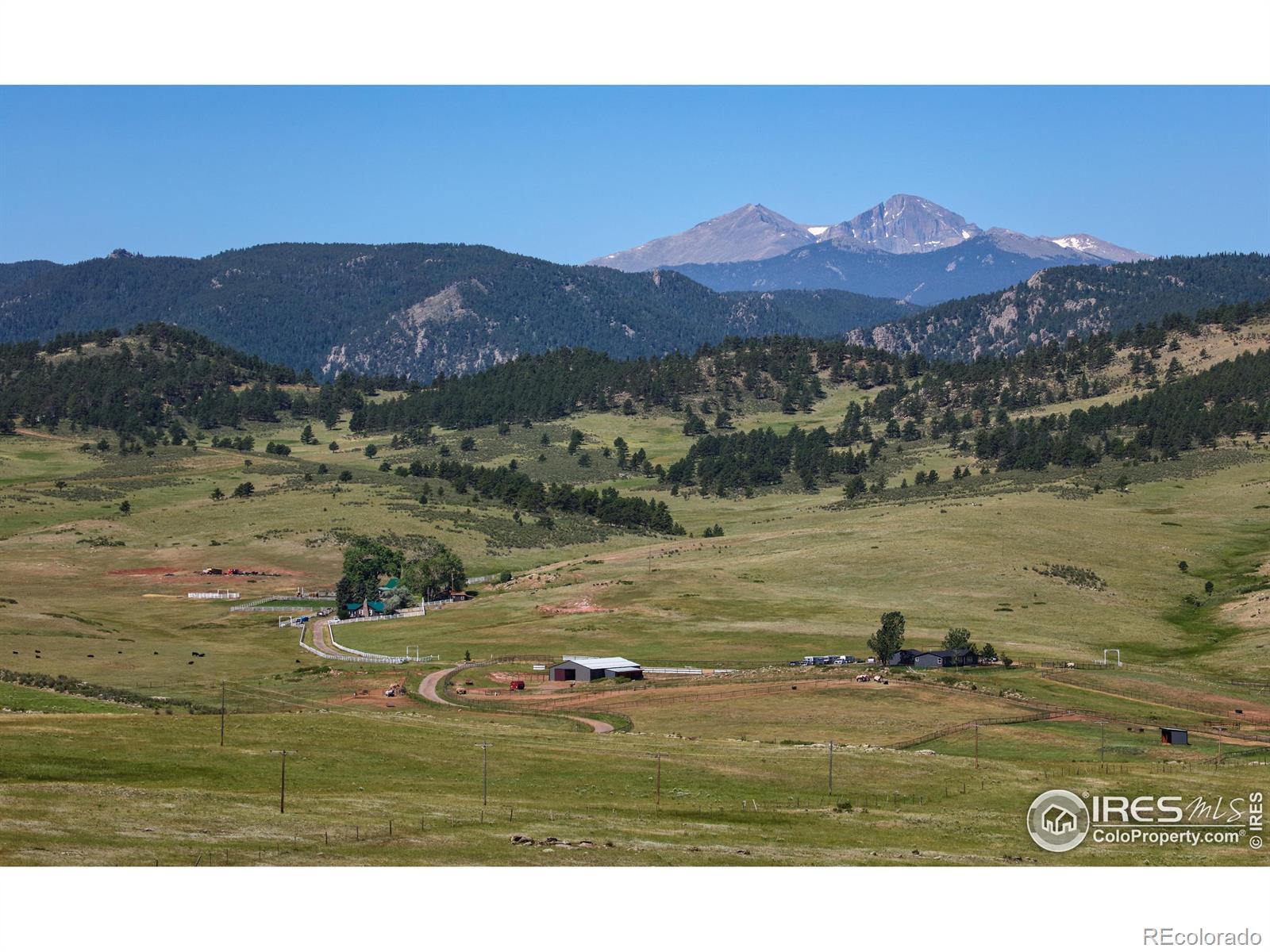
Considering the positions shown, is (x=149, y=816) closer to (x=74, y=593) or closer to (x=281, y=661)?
(x=281, y=661)

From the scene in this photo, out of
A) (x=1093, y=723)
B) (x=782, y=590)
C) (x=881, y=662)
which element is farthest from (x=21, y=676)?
(x=782, y=590)

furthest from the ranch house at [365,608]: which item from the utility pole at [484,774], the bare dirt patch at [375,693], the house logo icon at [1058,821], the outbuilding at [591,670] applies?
the house logo icon at [1058,821]

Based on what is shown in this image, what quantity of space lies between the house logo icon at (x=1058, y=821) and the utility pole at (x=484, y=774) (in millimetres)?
27352

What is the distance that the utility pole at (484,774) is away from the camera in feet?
249

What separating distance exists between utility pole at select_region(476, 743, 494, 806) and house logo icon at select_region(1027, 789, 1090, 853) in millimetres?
27352

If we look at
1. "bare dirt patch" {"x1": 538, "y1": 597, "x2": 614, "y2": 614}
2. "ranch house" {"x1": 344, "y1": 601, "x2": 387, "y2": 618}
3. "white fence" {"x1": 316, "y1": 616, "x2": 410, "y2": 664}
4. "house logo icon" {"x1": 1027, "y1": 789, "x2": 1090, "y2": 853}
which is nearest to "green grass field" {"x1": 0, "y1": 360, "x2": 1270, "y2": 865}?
"bare dirt patch" {"x1": 538, "y1": 597, "x2": 614, "y2": 614}

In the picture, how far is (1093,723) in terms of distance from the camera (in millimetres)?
106000

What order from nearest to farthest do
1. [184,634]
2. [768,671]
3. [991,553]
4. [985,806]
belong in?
[985,806] → [768,671] → [184,634] → [991,553]

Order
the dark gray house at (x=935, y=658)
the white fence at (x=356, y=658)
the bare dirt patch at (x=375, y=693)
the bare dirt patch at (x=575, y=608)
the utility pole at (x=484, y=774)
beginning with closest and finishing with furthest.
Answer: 1. the utility pole at (x=484, y=774)
2. the bare dirt patch at (x=375, y=693)
3. the dark gray house at (x=935, y=658)
4. the white fence at (x=356, y=658)
5. the bare dirt patch at (x=575, y=608)

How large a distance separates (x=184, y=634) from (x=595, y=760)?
8727 centimetres

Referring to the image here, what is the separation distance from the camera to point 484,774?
3078 inches

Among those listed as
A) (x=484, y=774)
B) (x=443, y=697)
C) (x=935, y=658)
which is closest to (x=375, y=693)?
(x=443, y=697)

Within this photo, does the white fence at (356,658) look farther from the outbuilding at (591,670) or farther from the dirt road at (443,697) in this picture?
the outbuilding at (591,670)

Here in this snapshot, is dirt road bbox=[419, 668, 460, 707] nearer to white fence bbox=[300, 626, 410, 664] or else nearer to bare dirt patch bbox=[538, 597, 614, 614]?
white fence bbox=[300, 626, 410, 664]
